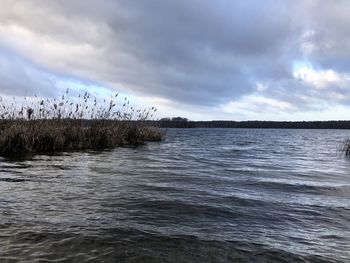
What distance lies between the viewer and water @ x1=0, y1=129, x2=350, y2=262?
6070 millimetres

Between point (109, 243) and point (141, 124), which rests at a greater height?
point (141, 124)

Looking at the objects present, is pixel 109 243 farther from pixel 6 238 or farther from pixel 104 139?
pixel 104 139

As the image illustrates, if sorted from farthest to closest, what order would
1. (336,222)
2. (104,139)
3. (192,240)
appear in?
1. (104,139)
2. (336,222)
3. (192,240)

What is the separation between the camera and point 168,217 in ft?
26.8

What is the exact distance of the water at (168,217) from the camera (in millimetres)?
6070

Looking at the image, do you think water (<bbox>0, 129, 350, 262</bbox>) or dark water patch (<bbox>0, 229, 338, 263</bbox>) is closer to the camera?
dark water patch (<bbox>0, 229, 338, 263</bbox>)

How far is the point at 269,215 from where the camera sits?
8.67m

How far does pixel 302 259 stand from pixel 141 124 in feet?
94.0

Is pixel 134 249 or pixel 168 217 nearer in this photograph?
pixel 134 249

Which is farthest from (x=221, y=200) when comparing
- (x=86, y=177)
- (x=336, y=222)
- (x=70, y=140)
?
(x=70, y=140)

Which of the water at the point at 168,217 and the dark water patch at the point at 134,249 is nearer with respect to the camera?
the dark water patch at the point at 134,249

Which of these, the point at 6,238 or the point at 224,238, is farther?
the point at 224,238

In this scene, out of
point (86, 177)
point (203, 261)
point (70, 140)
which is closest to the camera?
point (203, 261)

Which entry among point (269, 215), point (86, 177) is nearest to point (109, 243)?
point (269, 215)
